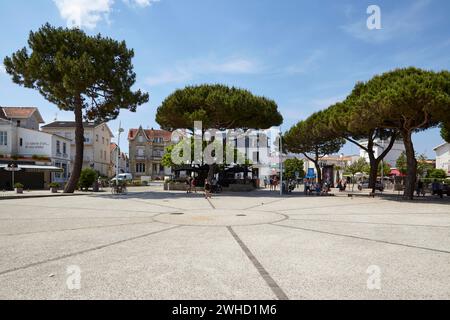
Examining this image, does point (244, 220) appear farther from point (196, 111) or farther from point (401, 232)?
point (196, 111)

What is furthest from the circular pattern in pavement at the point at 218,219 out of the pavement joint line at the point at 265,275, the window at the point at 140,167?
the window at the point at 140,167

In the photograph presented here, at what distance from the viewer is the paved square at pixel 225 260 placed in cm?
474

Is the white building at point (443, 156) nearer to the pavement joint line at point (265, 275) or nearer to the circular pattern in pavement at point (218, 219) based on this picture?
the circular pattern in pavement at point (218, 219)

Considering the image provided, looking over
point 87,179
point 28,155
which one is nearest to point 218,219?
point 87,179

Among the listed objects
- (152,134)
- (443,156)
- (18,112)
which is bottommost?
(443,156)

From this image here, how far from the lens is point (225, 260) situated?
6402 mm

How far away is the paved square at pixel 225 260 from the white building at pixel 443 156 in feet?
217

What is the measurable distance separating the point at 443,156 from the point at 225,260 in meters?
76.5

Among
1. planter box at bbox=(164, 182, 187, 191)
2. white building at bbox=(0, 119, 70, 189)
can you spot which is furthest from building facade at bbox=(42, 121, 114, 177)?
planter box at bbox=(164, 182, 187, 191)

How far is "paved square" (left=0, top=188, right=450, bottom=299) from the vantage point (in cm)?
474

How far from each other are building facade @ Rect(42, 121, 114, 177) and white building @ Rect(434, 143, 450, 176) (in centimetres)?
6275

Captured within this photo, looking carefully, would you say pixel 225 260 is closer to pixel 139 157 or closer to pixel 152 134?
pixel 139 157
